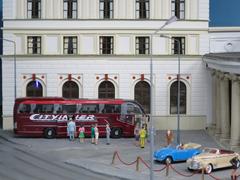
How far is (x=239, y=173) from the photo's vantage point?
3491 cm

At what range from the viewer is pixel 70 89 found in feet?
198

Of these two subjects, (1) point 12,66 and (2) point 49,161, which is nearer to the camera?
(2) point 49,161

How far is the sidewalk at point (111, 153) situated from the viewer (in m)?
35.1

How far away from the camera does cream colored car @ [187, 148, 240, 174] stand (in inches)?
1380

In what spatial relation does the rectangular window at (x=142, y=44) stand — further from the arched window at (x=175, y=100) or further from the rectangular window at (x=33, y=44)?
the rectangular window at (x=33, y=44)

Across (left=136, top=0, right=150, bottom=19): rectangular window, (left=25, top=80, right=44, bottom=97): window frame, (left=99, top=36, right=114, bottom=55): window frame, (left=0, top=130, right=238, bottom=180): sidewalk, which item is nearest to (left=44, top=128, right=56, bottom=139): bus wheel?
(left=0, top=130, right=238, bottom=180): sidewalk

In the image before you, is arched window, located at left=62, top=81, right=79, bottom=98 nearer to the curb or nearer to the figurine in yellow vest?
the figurine in yellow vest

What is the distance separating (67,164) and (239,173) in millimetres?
11571

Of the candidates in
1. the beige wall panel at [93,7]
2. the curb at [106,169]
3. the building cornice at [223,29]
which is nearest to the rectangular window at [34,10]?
the beige wall panel at [93,7]

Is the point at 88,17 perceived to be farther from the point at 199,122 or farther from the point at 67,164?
the point at 67,164

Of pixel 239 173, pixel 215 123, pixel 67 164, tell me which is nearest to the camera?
pixel 239 173

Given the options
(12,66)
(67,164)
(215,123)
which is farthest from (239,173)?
(12,66)

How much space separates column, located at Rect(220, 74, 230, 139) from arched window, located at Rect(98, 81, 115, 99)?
41.8ft

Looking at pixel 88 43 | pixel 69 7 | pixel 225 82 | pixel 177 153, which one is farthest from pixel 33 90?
pixel 177 153
